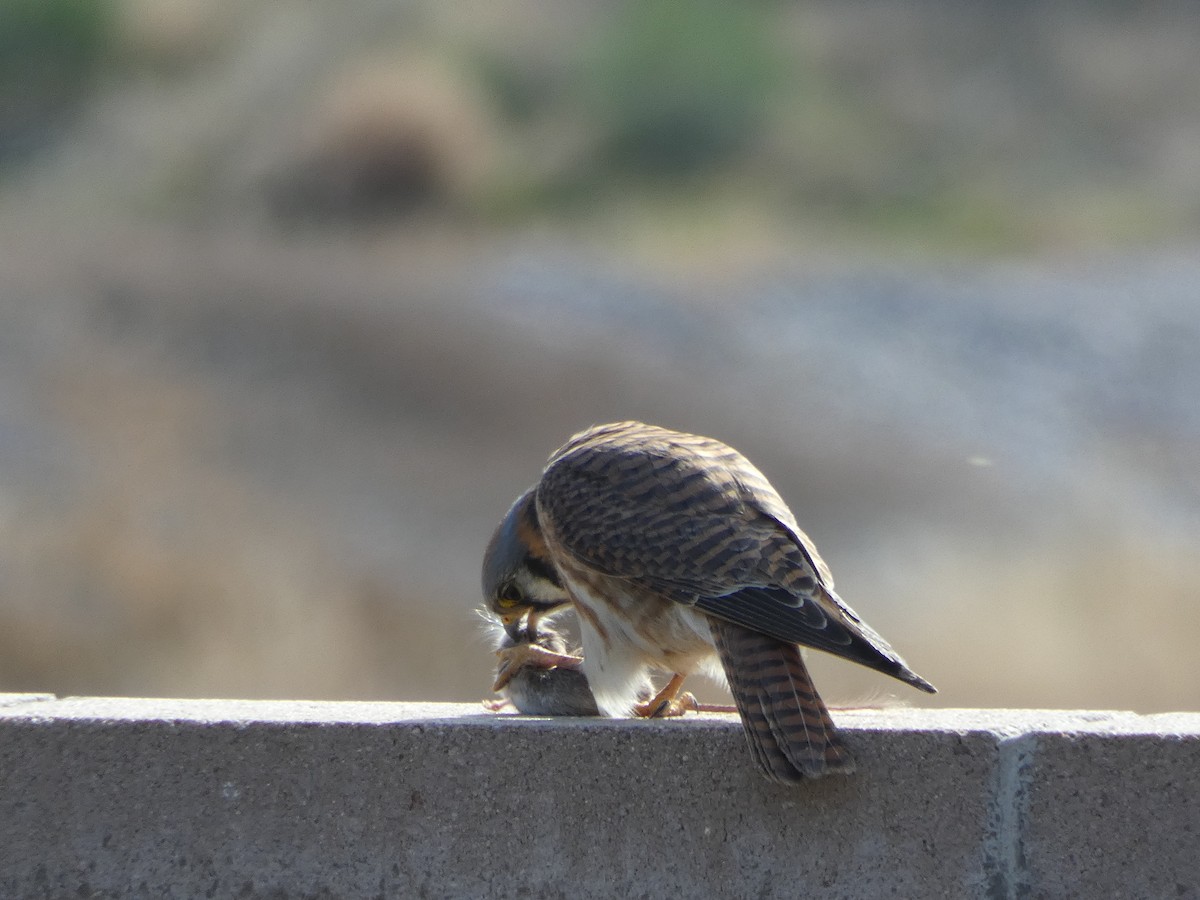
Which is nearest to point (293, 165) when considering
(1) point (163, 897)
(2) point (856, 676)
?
(2) point (856, 676)

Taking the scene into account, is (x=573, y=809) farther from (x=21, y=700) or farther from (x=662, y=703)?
(x=21, y=700)

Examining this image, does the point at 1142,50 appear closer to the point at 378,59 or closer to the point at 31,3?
the point at 378,59

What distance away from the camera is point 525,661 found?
3.55 m

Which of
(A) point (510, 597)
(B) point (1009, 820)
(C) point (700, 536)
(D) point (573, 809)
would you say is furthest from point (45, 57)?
(B) point (1009, 820)

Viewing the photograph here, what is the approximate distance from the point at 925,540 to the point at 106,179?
20.0 m

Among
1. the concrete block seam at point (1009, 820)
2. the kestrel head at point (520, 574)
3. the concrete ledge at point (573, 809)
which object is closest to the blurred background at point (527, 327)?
the kestrel head at point (520, 574)

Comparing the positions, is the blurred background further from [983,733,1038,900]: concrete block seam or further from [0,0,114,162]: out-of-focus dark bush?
[983,733,1038,900]: concrete block seam

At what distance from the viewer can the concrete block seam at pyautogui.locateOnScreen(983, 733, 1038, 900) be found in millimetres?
2812

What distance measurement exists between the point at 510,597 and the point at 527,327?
14147 mm

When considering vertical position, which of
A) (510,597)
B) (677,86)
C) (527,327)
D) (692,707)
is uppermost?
(510,597)

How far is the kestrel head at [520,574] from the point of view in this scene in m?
3.83

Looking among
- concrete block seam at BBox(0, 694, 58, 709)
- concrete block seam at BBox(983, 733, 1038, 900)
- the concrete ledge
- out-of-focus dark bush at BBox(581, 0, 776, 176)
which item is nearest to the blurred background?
out-of-focus dark bush at BBox(581, 0, 776, 176)

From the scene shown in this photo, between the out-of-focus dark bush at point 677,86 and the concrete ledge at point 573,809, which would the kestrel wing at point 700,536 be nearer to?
the concrete ledge at point 573,809

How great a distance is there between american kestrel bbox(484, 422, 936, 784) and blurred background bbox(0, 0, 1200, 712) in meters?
1.59
